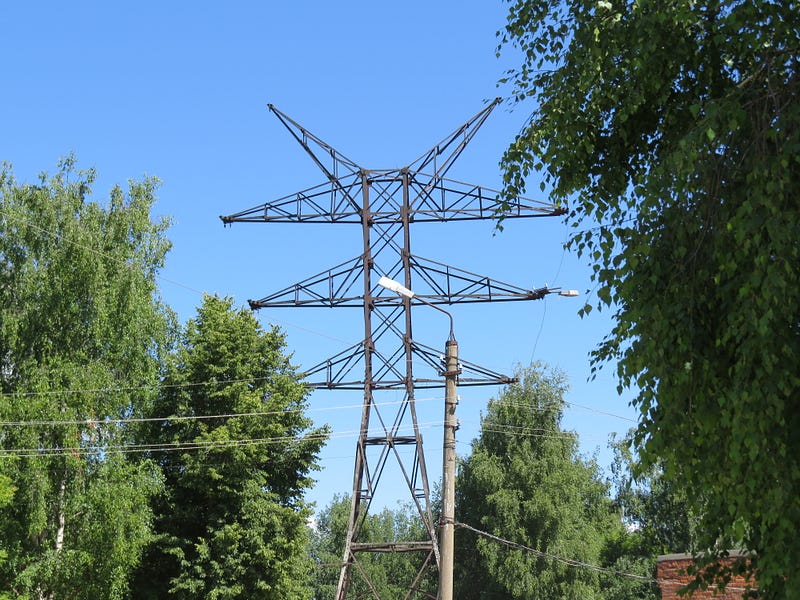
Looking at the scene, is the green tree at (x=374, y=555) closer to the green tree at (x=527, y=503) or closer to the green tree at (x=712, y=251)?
the green tree at (x=527, y=503)

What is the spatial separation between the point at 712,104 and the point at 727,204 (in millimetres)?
689

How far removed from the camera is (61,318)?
2694 centimetres

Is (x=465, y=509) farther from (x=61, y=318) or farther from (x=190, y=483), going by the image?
(x=61, y=318)

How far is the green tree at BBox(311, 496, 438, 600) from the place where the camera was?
60950 millimetres

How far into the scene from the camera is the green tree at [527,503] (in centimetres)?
4006

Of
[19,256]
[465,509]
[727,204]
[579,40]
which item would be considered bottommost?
[727,204]

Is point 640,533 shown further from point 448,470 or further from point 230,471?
point 448,470

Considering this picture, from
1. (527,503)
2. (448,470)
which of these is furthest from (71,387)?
(527,503)

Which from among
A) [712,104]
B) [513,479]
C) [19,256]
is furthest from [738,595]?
[513,479]

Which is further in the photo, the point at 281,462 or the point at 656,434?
the point at 281,462

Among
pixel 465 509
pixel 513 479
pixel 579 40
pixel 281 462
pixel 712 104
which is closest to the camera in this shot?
pixel 712 104

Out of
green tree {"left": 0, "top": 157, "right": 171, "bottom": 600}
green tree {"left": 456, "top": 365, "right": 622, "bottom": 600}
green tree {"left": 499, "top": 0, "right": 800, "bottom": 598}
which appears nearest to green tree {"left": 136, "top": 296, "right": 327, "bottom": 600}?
green tree {"left": 0, "top": 157, "right": 171, "bottom": 600}

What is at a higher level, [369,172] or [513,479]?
[369,172]

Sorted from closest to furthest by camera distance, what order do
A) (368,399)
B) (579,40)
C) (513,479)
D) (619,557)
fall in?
1. (579,40)
2. (368,399)
3. (513,479)
4. (619,557)
